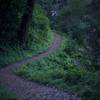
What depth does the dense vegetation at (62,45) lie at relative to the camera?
10383 millimetres

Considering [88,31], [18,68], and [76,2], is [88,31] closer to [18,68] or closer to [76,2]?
[76,2]

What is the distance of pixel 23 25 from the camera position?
23406mm

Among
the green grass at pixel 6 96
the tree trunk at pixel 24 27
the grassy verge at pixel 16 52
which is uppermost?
the tree trunk at pixel 24 27

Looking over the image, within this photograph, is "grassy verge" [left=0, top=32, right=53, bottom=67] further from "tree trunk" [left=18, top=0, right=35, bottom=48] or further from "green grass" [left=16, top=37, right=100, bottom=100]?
"green grass" [left=16, top=37, right=100, bottom=100]

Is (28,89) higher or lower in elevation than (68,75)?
lower

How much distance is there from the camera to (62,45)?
29844 millimetres

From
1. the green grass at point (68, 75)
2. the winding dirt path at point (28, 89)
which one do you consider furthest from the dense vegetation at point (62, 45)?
the winding dirt path at point (28, 89)

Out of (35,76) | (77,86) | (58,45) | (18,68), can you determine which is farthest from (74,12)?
(58,45)

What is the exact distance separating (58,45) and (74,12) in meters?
19.3

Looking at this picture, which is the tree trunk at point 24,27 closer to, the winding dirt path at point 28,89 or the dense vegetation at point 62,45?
the dense vegetation at point 62,45

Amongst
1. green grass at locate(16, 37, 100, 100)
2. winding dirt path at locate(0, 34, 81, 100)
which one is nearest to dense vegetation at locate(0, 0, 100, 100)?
green grass at locate(16, 37, 100, 100)

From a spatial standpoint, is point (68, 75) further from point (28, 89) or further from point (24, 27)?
point (24, 27)

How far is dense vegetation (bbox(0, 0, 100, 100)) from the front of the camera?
34.1ft

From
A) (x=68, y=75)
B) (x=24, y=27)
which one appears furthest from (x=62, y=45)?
(x=68, y=75)
